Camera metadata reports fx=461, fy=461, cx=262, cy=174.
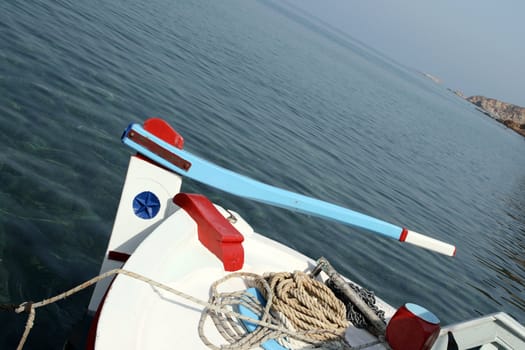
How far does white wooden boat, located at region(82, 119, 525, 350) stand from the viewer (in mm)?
2898

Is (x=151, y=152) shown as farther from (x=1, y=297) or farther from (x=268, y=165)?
(x=268, y=165)

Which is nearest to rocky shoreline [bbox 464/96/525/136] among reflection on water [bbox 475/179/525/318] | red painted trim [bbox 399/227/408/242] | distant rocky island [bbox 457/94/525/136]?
distant rocky island [bbox 457/94/525/136]

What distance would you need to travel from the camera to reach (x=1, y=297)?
3.81 metres

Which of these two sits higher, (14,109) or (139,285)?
(139,285)

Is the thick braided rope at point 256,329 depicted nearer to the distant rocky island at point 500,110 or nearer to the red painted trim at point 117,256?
the red painted trim at point 117,256

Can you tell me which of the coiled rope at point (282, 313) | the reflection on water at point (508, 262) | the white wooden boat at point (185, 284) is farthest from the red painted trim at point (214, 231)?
the reflection on water at point (508, 262)

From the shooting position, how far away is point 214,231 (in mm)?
3521

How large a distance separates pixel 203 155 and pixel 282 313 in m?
6.25

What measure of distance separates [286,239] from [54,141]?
3916 mm

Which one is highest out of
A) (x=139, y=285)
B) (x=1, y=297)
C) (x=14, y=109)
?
(x=139, y=285)

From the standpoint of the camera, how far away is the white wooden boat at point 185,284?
9.51 ft

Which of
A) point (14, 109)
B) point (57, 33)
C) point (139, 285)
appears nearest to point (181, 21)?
point (57, 33)

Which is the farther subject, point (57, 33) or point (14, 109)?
point (57, 33)

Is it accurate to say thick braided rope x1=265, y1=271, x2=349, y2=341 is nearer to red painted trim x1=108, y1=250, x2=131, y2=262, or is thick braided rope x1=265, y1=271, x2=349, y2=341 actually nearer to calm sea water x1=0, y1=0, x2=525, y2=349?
red painted trim x1=108, y1=250, x2=131, y2=262
